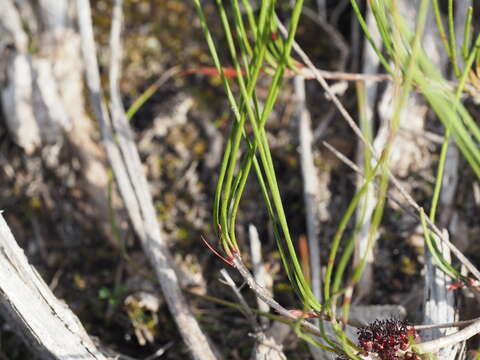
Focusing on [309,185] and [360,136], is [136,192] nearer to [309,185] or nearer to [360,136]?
[309,185]

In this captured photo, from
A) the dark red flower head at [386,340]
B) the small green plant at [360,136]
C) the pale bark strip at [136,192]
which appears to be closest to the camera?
the small green plant at [360,136]

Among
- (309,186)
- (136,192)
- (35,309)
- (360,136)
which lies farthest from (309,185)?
(35,309)

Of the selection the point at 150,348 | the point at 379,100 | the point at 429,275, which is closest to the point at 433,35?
the point at 379,100

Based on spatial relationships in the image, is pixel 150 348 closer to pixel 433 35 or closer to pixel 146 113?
pixel 146 113

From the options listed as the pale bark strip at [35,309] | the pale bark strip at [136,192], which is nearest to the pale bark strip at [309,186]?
the pale bark strip at [136,192]

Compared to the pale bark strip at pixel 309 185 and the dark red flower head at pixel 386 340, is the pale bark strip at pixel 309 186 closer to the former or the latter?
the pale bark strip at pixel 309 185
